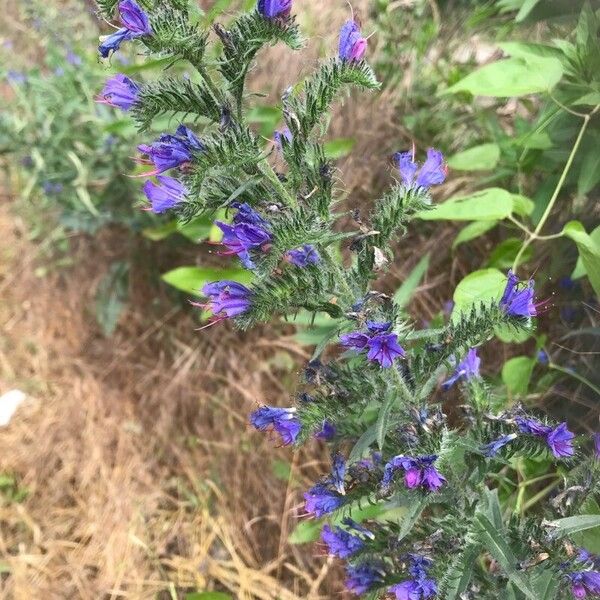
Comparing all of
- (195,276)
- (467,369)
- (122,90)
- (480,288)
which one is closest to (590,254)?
(480,288)

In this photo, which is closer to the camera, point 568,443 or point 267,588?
point 568,443

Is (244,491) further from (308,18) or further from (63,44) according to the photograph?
(63,44)

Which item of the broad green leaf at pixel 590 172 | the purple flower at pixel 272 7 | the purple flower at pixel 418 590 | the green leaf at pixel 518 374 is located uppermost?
the purple flower at pixel 272 7

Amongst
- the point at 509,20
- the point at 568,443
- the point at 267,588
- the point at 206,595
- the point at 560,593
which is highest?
the point at 509,20

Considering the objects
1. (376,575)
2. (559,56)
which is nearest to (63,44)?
(559,56)

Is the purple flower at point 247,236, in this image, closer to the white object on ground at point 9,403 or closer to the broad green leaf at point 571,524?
the broad green leaf at point 571,524

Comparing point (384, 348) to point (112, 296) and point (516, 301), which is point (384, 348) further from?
point (112, 296)

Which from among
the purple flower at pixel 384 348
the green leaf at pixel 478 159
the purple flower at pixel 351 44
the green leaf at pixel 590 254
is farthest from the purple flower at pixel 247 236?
the green leaf at pixel 478 159
